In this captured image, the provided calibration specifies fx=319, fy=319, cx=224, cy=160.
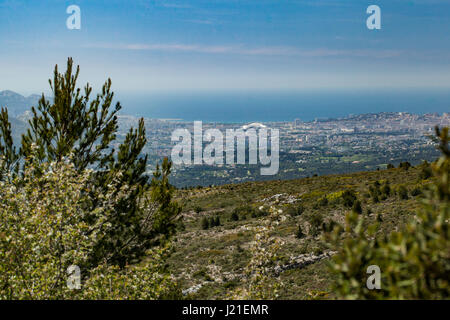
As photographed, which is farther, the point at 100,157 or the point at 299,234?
the point at 299,234

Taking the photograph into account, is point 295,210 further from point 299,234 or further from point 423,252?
point 423,252

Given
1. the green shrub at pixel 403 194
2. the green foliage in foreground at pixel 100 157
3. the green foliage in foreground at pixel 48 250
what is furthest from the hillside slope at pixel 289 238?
the green foliage in foreground at pixel 48 250

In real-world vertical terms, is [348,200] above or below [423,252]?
below

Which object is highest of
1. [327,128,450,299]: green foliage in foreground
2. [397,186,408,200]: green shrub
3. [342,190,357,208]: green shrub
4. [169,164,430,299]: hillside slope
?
[327,128,450,299]: green foliage in foreground

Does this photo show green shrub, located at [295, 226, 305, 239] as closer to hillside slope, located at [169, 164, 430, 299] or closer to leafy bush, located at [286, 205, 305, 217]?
hillside slope, located at [169, 164, 430, 299]

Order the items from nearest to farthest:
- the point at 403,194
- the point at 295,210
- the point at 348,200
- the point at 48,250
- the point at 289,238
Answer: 1. the point at 48,250
2. the point at 289,238
3. the point at 403,194
4. the point at 348,200
5. the point at 295,210

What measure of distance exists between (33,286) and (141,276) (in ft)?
7.90

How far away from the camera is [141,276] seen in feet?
25.4

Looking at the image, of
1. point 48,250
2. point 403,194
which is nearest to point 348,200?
point 403,194

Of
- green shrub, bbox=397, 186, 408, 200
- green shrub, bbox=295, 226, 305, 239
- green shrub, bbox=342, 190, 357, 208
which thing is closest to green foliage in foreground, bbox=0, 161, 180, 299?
green shrub, bbox=295, 226, 305, 239

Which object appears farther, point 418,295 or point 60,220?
point 60,220

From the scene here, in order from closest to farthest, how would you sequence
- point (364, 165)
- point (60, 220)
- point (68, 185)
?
point (60, 220) < point (68, 185) < point (364, 165)
